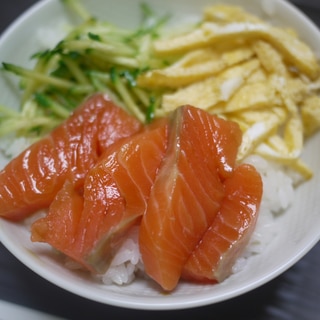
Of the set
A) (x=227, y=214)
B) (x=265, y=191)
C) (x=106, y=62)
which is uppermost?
(x=106, y=62)

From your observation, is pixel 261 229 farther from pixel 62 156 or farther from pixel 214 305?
pixel 62 156

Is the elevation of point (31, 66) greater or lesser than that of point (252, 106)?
greater

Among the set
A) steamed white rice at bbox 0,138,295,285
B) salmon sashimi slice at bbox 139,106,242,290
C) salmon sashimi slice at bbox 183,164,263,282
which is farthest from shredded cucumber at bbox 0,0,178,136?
salmon sashimi slice at bbox 183,164,263,282

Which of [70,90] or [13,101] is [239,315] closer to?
[70,90]

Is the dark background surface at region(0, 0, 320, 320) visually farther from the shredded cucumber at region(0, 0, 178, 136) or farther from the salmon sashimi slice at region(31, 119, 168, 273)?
the shredded cucumber at region(0, 0, 178, 136)

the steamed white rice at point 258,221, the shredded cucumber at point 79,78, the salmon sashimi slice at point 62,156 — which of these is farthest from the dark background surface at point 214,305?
the shredded cucumber at point 79,78

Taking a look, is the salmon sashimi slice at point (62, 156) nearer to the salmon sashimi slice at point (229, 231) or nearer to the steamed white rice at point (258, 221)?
the steamed white rice at point (258, 221)

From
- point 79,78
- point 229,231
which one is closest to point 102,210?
point 229,231

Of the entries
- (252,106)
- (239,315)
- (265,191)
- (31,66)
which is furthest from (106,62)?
(239,315)
